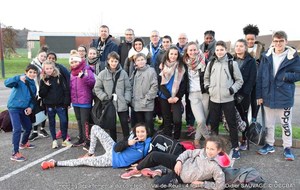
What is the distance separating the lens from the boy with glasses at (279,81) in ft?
15.0

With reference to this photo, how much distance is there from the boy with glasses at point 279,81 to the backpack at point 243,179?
1.36m

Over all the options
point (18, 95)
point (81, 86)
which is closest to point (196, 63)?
point (81, 86)

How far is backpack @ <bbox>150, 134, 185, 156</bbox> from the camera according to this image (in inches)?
177

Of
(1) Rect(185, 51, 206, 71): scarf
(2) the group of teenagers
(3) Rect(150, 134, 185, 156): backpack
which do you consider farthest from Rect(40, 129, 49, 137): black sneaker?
(1) Rect(185, 51, 206, 71): scarf

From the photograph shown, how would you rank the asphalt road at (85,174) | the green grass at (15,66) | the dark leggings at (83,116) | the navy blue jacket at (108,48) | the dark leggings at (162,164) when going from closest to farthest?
the dark leggings at (162,164) < the asphalt road at (85,174) < the dark leggings at (83,116) < the navy blue jacket at (108,48) < the green grass at (15,66)

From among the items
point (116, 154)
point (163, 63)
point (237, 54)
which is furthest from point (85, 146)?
point (237, 54)

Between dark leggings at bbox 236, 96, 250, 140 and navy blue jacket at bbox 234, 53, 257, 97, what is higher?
navy blue jacket at bbox 234, 53, 257, 97

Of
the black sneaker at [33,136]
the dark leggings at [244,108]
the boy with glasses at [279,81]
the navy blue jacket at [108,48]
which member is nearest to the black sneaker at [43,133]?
the black sneaker at [33,136]

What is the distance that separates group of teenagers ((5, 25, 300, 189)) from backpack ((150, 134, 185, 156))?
13 centimetres

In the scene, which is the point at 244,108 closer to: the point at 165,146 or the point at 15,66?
the point at 165,146

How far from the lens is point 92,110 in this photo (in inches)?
212

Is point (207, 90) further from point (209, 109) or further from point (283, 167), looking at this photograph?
point (283, 167)

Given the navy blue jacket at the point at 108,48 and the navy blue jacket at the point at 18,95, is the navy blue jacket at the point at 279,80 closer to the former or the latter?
the navy blue jacket at the point at 108,48

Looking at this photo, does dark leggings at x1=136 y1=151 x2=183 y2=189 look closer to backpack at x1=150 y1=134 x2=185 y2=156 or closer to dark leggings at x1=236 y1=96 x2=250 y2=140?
backpack at x1=150 y1=134 x2=185 y2=156
